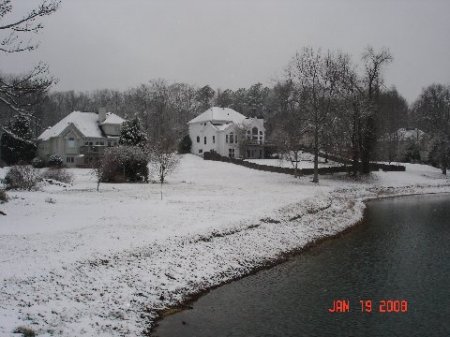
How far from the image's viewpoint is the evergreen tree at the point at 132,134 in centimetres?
5153

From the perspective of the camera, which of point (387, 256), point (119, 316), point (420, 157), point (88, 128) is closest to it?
point (119, 316)

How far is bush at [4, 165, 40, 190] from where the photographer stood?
112ft

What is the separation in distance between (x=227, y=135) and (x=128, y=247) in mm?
63105

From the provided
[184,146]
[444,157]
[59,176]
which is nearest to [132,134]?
[59,176]

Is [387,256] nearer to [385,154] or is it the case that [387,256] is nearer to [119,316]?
[119,316]

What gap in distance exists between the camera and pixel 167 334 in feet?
39.1

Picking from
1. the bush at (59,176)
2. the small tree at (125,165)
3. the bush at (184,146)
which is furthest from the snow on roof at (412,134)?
the bush at (59,176)

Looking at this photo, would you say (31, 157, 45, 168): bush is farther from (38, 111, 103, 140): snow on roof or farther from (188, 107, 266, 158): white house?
(188, 107, 266, 158): white house

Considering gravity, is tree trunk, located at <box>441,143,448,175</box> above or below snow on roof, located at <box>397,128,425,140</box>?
below

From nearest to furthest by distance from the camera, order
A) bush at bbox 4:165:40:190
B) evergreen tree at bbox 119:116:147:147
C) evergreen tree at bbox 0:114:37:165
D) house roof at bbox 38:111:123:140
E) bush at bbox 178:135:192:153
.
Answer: bush at bbox 4:165:40:190, evergreen tree at bbox 119:116:147:147, evergreen tree at bbox 0:114:37:165, house roof at bbox 38:111:123:140, bush at bbox 178:135:192:153

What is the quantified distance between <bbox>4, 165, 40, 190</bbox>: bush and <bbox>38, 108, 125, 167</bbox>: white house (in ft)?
99.3

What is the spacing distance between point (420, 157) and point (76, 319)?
87202 mm

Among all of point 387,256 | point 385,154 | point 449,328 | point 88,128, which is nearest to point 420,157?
point 385,154
